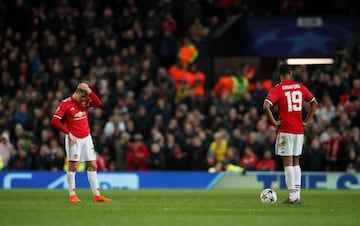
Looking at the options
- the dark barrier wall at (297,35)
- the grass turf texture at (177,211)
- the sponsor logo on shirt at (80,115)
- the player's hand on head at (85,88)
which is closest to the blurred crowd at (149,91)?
the dark barrier wall at (297,35)

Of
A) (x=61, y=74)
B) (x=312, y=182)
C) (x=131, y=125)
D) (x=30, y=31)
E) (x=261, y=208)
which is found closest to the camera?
(x=261, y=208)

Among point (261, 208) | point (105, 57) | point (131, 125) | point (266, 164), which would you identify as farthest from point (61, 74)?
point (261, 208)

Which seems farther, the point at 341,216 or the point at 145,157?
the point at 145,157

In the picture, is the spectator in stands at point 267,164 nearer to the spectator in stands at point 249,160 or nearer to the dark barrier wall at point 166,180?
the spectator in stands at point 249,160

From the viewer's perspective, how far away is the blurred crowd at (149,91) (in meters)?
27.2

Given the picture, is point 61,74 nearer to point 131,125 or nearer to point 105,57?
point 105,57

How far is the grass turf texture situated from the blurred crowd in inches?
273

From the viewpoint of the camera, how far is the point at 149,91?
95.7ft

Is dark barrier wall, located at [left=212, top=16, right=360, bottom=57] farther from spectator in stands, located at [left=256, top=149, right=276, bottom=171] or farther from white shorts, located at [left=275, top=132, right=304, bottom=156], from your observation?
white shorts, located at [left=275, top=132, right=304, bottom=156]

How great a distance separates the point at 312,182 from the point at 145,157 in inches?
187

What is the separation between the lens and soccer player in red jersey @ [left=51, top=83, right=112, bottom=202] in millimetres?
18109

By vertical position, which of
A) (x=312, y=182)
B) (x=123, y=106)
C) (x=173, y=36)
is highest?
(x=173, y=36)

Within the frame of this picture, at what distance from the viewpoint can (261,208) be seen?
1623 centimetres

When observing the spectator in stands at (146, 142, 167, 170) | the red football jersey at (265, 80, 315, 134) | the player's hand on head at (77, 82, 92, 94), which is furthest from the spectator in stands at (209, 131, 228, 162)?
the red football jersey at (265, 80, 315, 134)
